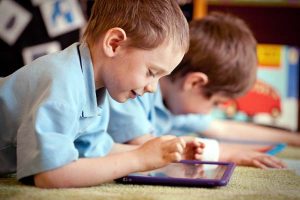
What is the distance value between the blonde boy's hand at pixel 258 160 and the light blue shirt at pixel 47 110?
34cm

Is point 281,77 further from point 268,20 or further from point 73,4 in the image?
point 73,4

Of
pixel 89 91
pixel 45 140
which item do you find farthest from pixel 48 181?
pixel 89 91

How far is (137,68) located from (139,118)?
310 millimetres

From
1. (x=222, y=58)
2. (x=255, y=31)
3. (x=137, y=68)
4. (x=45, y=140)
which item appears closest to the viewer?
(x=45, y=140)

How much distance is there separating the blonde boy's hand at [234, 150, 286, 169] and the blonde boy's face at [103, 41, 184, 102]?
31 centimetres

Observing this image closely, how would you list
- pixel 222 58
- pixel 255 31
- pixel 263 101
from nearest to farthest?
Answer: pixel 222 58 < pixel 263 101 < pixel 255 31

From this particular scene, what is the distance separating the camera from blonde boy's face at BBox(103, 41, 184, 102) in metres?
0.82

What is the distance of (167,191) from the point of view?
756 mm

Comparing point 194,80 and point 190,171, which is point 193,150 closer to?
point 190,171

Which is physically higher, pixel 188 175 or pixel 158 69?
pixel 158 69

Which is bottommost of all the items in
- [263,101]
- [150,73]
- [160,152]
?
[263,101]

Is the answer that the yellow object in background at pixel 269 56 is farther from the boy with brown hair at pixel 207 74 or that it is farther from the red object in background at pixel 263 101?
the boy with brown hair at pixel 207 74

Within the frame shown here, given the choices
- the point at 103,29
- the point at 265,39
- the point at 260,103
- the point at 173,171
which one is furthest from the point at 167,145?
the point at 265,39

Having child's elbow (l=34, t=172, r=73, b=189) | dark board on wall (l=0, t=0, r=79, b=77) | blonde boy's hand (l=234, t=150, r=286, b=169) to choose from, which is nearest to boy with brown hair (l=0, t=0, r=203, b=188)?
child's elbow (l=34, t=172, r=73, b=189)
